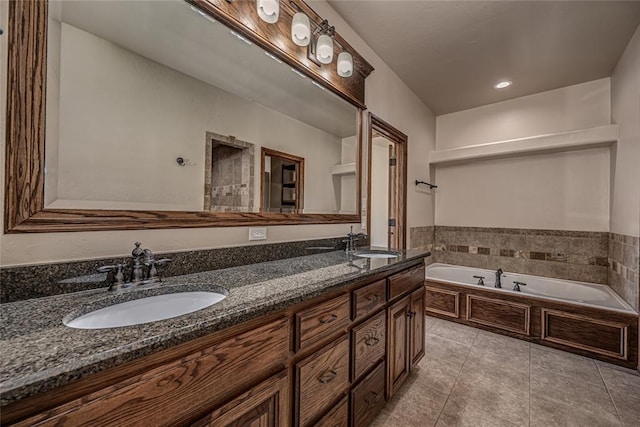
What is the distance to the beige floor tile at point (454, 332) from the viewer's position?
103 inches

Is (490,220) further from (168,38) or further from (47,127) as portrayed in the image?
(47,127)

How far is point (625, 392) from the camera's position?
72.8 inches

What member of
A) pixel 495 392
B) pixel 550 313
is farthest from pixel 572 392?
pixel 550 313

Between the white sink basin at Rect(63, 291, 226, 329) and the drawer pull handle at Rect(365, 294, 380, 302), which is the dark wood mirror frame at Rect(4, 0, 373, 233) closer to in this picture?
the white sink basin at Rect(63, 291, 226, 329)

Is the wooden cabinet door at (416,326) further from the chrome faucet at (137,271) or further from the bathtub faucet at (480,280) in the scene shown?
the bathtub faucet at (480,280)

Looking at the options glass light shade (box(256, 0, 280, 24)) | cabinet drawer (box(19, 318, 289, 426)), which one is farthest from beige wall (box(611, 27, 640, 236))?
cabinet drawer (box(19, 318, 289, 426))

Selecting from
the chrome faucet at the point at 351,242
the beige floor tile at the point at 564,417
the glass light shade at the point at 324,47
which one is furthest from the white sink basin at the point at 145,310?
the beige floor tile at the point at 564,417

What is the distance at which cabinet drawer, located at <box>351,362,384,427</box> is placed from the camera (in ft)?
4.28

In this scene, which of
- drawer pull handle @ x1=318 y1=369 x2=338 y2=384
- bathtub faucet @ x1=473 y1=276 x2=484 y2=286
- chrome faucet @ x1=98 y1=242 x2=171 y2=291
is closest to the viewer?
chrome faucet @ x1=98 y1=242 x2=171 y2=291

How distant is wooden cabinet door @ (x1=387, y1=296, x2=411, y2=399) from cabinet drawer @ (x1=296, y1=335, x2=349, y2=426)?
1.46 ft

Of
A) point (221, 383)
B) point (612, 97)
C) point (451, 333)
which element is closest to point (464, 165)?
point (612, 97)

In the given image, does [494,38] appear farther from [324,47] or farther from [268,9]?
[268,9]

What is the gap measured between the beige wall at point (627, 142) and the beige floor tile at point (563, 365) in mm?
1134

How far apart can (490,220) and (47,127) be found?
13.9 feet
